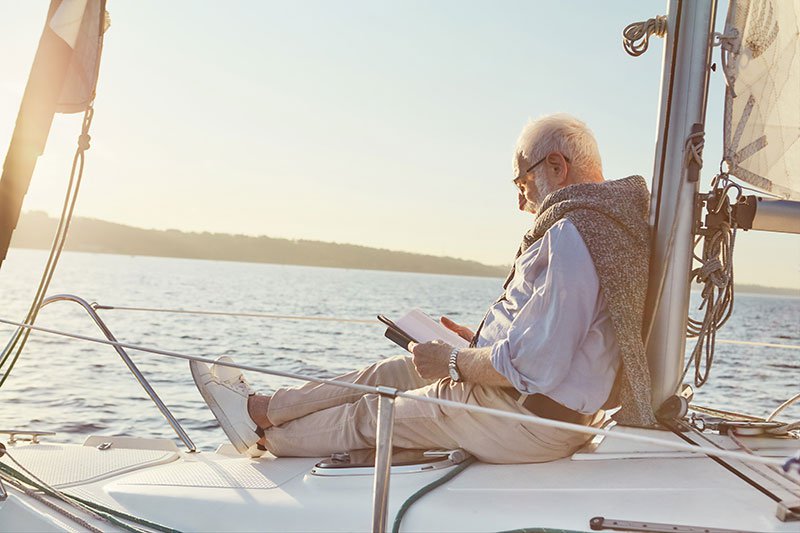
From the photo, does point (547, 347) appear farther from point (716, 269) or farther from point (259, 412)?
point (259, 412)

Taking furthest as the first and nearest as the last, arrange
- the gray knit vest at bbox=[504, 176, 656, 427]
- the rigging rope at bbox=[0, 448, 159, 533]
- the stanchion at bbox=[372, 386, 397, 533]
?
1. the gray knit vest at bbox=[504, 176, 656, 427]
2. the rigging rope at bbox=[0, 448, 159, 533]
3. the stanchion at bbox=[372, 386, 397, 533]

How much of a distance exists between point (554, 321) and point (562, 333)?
0.04 meters

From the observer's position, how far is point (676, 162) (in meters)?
2.40

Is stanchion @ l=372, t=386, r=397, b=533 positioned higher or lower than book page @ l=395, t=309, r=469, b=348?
lower

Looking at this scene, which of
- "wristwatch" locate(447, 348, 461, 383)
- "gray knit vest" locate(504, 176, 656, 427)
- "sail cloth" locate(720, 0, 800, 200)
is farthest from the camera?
"sail cloth" locate(720, 0, 800, 200)

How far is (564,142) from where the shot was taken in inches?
96.8

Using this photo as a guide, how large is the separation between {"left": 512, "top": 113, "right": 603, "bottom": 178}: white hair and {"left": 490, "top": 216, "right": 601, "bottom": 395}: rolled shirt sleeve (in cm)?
33

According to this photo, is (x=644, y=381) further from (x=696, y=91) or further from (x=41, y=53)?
(x=41, y=53)

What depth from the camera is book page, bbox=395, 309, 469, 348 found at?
2.56 meters

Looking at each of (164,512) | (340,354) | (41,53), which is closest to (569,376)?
(164,512)

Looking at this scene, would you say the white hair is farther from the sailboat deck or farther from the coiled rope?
the sailboat deck

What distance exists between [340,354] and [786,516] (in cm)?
1083

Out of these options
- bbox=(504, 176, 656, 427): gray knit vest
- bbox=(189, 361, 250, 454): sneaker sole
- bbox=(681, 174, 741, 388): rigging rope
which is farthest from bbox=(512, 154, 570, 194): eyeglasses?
bbox=(189, 361, 250, 454): sneaker sole

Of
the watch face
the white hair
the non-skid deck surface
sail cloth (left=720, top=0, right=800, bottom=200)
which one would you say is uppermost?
sail cloth (left=720, top=0, right=800, bottom=200)
